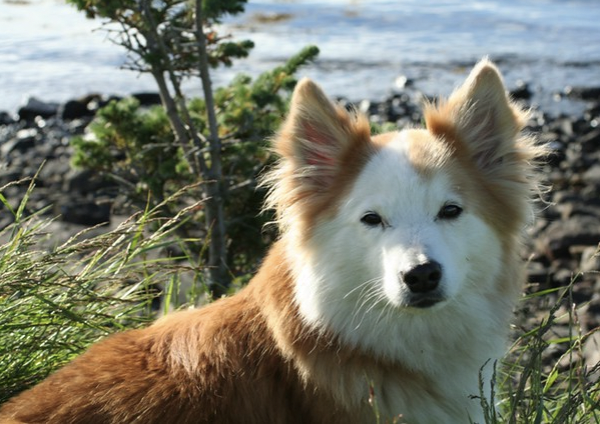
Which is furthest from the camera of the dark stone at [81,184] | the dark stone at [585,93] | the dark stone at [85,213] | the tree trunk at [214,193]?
the dark stone at [585,93]

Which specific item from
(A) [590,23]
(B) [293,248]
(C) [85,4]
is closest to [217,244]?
(C) [85,4]

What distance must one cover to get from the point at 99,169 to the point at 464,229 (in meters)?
3.98

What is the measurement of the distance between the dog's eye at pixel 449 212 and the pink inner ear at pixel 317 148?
592mm

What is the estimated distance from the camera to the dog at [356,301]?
3.46 metres

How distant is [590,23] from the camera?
2128cm

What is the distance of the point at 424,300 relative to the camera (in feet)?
11.4

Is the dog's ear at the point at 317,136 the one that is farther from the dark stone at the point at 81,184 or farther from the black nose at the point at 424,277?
the dark stone at the point at 81,184

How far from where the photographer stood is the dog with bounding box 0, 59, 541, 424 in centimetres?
346

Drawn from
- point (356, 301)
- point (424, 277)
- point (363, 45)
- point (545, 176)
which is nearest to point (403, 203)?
point (424, 277)

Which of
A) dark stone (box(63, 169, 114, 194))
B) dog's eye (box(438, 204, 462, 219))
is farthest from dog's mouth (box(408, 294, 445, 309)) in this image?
dark stone (box(63, 169, 114, 194))

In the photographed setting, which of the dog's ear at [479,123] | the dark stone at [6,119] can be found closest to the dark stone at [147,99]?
the dark stone at [6,119]

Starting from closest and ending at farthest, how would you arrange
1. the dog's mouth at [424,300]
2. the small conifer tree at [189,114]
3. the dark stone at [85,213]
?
the dog's mouth at [424,300]
the small conifer tree at [189,114]
the dark stone at [85,213]

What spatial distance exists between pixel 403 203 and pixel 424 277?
1.25 ft

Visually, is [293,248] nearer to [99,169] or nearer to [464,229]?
[464,229]
